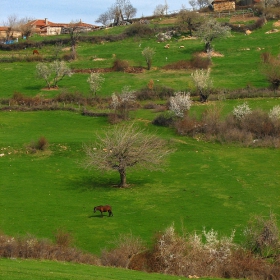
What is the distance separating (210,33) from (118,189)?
178 feet

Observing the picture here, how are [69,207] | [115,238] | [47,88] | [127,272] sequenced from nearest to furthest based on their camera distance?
[127,272]
[115,238]
[69,207]
[47,88]

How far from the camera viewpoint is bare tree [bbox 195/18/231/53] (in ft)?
305

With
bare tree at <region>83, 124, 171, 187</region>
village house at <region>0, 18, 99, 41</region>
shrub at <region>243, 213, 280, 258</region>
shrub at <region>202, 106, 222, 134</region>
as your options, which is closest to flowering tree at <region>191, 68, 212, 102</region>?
shrub at <region>202, 106, 222, 134</region>

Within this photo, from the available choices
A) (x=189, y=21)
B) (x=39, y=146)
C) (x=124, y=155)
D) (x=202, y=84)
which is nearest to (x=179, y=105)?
(x=202, y=84)

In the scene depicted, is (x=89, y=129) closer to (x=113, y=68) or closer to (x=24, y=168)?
(x=24, y=168)

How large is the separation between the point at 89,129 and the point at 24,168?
14571mm

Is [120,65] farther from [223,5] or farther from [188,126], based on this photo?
[223,5]

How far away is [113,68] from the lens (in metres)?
89.0

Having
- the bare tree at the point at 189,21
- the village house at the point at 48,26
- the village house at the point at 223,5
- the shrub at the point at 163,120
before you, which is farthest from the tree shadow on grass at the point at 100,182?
the village house at the point at 48,26

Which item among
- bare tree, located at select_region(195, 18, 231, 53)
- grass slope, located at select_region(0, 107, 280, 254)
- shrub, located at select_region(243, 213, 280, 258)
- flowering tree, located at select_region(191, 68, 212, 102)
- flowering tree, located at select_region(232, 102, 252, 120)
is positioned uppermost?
bare tree, located at select_region(195, 18, 231, 53)

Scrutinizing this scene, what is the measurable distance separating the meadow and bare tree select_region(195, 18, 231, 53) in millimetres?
16891

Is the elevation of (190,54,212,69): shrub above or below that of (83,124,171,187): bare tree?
above

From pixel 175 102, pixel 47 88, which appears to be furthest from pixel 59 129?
pixel 47 88

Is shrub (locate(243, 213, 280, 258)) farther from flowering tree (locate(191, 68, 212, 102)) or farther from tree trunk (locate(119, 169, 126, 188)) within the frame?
flowering tree (locate(191, 68, 212, 102))
